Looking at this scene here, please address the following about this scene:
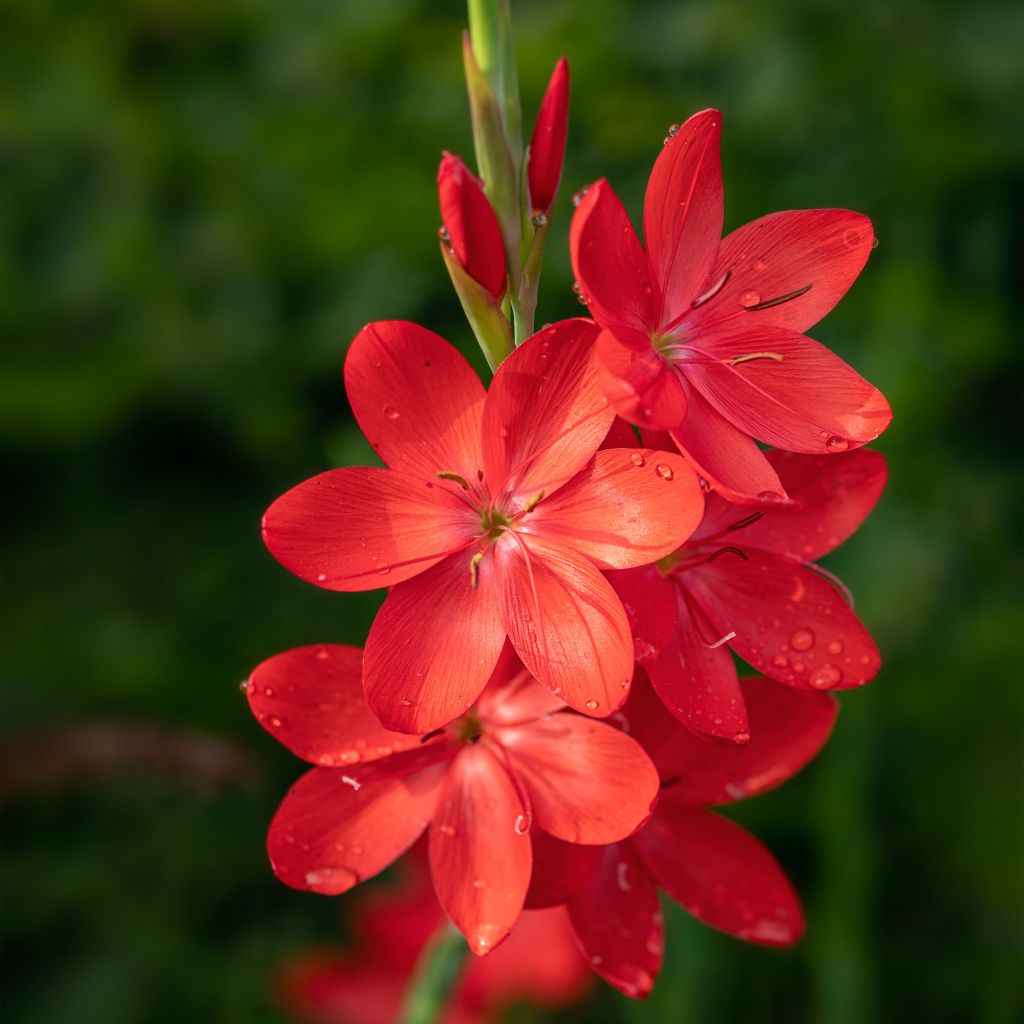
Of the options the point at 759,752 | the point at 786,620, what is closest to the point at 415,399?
the point at 786,620

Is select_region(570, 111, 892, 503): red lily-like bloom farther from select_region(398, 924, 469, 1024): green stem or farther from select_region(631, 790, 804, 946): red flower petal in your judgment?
select_region(398, 924, 469, 1024): green stem

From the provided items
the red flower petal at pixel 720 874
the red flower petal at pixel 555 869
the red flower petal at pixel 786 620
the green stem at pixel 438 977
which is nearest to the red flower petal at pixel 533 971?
the green stem at pixel 438 977

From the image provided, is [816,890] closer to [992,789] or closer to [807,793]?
[807,793]

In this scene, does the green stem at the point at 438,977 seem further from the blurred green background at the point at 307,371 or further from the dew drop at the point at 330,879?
the blurred green background at the point at 307,371

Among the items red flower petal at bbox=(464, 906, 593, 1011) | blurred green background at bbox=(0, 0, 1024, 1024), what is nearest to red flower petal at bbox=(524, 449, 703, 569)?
red flower petal at bbox=(464, 906, 593, 1011)

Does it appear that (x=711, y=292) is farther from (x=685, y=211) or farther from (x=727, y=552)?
(x=727, y=552)
